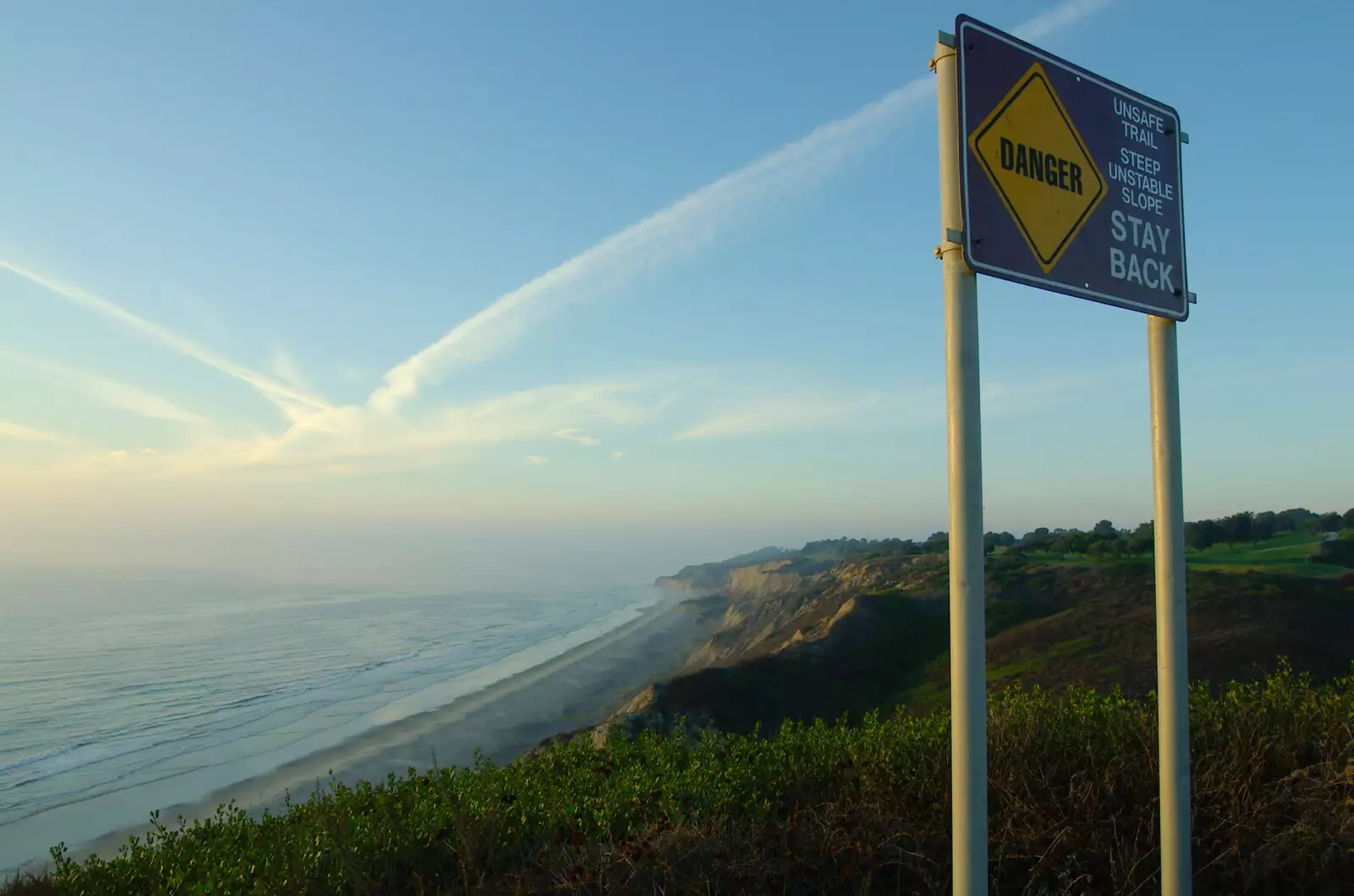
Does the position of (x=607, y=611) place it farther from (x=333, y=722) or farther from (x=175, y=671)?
(x=333, y=722)

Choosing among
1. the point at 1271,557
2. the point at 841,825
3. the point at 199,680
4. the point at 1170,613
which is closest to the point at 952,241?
the point at 1170,613

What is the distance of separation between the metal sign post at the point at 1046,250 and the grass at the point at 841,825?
104cm

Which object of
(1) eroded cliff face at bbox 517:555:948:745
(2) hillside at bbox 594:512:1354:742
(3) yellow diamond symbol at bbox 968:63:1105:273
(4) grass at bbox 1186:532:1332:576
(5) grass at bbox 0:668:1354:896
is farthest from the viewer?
(4) grass at bbox 1186:532:1332:576

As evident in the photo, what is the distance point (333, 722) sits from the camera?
3028cm

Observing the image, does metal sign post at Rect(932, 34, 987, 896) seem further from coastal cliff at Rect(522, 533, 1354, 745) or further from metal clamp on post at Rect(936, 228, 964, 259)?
coastal cliff at Rect(522, 533, 1354, 745)

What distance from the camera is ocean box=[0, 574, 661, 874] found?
74.9 feet

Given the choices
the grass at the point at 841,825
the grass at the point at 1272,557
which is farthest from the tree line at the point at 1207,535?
the grass at the point at 841,825

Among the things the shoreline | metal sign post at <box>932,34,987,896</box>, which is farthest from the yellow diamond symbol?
the shoreline

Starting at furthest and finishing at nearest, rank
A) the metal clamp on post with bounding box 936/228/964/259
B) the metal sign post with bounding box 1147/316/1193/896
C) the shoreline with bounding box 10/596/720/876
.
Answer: the shoreline with bounding box 10/596/720/876, the metal sign post with bounding box 1147/316/1193/896, the metal clamp on post with bounding box 936/228/964/259

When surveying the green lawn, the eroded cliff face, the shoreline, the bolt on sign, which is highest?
the bolt on sign

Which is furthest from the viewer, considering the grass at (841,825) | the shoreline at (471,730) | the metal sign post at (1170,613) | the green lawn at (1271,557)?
the green lawn at (1271,557)

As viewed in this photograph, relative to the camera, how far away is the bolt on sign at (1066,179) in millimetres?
3062

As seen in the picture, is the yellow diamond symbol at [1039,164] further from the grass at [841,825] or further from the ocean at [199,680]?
the ocean at [199,680]

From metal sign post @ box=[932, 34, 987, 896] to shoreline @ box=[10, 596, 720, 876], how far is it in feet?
36.7
